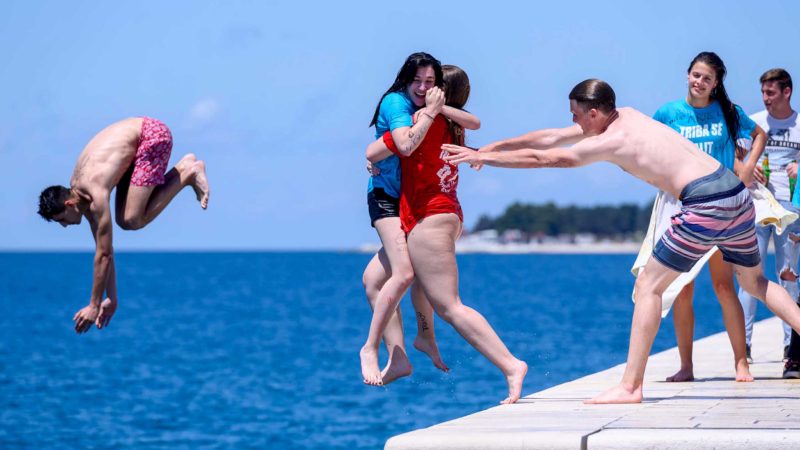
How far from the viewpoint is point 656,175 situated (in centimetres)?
798

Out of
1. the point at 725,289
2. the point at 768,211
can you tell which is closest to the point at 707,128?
the point at 768,211

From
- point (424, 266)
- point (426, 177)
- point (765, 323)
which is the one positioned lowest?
point (765, 323)

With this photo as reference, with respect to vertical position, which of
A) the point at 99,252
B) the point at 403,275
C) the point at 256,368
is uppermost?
the point at 99,252

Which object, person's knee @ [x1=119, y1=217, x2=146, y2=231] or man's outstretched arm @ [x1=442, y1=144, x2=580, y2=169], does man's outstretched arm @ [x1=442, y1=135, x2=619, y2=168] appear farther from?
person's knee @ [x1=119, y1=217, x2=146, y2=231]

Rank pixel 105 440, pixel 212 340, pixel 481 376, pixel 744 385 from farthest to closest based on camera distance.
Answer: pixel 212 340 → pixel 481 376 → pixel 105 440 → pixel 744 385

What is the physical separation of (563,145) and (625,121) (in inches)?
26.9

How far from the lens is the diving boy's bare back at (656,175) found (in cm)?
787

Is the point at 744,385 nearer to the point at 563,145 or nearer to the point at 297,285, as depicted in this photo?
the point at 563,145

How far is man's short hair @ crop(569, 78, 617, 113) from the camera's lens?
7988 millimetres

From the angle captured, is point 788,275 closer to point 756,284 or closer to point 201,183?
point 756,284

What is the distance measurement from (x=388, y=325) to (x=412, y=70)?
1.69m

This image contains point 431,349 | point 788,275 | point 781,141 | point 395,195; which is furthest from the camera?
point 781,141

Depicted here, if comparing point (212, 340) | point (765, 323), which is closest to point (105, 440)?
point (765, 323)

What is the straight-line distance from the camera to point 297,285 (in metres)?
120
